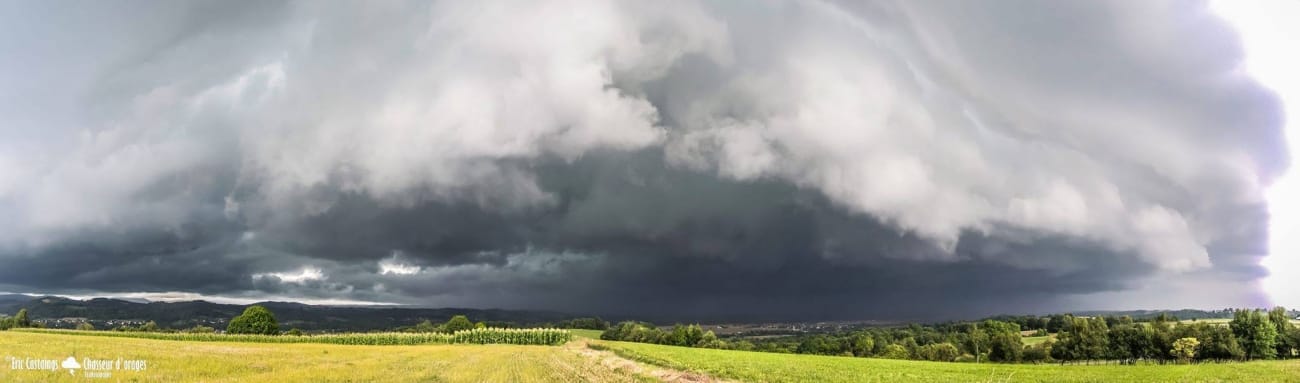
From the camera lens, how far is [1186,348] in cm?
10181

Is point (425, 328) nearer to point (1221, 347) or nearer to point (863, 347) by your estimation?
point (863, 347)

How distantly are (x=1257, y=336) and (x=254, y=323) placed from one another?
19522cm

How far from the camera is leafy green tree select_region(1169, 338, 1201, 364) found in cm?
10162

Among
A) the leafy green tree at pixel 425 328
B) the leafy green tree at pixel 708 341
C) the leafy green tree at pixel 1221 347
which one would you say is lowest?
the leafy green tree at pixel 708 341

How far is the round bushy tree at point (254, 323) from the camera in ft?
445

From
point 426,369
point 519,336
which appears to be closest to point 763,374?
point 426,369

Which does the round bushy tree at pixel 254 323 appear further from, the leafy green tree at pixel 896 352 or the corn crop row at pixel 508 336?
the leafy green tree at pixel 896 352

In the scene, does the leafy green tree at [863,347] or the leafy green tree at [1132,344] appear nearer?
the leafy green tree at [1132,344]

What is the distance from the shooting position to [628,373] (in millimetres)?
49844

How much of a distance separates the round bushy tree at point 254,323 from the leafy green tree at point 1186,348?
179 metres

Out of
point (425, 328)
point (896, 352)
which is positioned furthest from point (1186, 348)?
point (425, 328)

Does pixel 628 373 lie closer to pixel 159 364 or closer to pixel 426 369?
pixel 426 369

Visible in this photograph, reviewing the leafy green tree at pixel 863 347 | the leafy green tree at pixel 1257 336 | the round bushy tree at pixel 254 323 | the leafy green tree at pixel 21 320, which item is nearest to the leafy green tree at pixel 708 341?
the leafy green tree at pixel 863 347

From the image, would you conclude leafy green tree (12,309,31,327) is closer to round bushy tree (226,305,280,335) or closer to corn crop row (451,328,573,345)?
round bushy tree (226,305,280,335)
